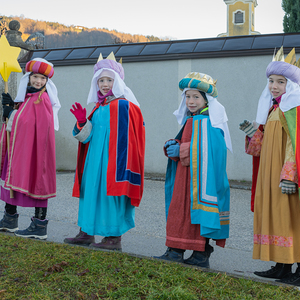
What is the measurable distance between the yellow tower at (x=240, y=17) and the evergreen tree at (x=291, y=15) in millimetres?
16831

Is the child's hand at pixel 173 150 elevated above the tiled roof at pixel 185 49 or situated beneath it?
situated beneath

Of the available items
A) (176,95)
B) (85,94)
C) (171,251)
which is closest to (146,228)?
(171,251)

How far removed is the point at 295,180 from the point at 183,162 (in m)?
0.95

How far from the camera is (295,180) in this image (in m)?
2.95

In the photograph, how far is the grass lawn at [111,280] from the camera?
264 cm

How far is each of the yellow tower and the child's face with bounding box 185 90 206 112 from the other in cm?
3460

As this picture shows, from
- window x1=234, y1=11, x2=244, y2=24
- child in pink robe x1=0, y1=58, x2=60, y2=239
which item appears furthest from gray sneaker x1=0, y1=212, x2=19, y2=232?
window x1=234, y1=11, x2=244, y2=24

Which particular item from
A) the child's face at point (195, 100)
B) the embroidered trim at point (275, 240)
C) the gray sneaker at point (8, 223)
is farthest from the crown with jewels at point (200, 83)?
the gray sneaker at point (8, 223)

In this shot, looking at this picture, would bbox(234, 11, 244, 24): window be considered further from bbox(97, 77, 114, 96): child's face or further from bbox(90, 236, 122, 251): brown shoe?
bbox(90, 236, 122, 251): brown shoe

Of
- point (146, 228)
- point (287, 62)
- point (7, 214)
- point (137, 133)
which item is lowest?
point (146, 228)

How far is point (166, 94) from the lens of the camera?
32.9 ft

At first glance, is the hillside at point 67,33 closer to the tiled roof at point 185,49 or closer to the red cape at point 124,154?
→ the tiled roof at point 185,49

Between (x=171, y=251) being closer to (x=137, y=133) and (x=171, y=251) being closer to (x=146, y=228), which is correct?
(x=137, y=133)

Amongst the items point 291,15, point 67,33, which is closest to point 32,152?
point 291,15
